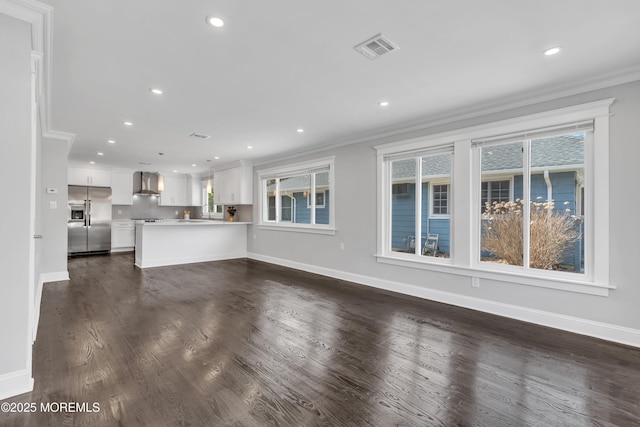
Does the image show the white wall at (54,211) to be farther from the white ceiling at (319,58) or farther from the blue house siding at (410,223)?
the blue house siding at (410,223)

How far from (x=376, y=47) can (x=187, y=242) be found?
6.24 meters

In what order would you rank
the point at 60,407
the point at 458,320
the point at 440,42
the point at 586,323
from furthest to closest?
1. the point at 458,320
2. the point at 586,323
3. the point at 440,42
4. the point at 60,407

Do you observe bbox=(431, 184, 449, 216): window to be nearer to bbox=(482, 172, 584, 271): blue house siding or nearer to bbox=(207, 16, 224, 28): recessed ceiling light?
bbox=(482, 172, 584, 271): blue house siding

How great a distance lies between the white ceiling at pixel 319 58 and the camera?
1.96 metres

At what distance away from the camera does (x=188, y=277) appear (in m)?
5.55

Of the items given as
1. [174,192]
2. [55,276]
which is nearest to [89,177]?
[174,192]

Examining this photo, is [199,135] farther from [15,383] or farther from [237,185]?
[15,383]

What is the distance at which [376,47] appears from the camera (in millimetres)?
2365

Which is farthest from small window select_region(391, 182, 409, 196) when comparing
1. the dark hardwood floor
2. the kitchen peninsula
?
the kitchen peninsula

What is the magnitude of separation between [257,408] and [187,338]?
135 centimetres

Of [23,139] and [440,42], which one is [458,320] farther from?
[23,139]

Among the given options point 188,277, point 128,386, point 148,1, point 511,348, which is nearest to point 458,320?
point 511,348

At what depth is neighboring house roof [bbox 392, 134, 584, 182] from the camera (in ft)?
10.5

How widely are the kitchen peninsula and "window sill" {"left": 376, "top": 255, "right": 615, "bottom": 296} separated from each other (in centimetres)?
Result: 445
